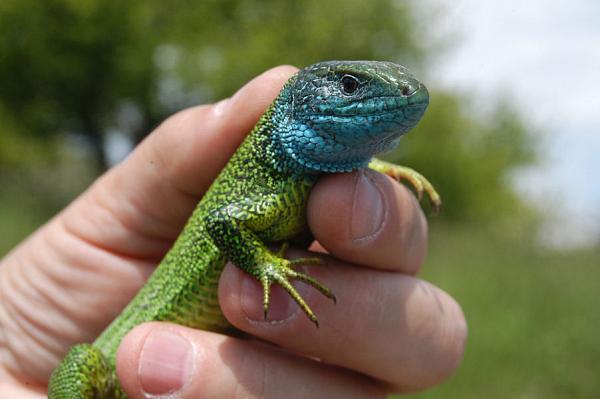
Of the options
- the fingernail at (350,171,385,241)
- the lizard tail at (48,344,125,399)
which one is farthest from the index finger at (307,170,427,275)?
the lizard tail at (48,344,125,399)

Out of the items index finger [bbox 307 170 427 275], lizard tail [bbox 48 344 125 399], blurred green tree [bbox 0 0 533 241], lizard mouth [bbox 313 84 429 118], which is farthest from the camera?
blurred green tree [bbox 0 0 533 241]

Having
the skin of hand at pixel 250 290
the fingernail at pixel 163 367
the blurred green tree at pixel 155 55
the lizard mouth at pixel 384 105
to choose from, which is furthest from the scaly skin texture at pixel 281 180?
the blurred green tree at pixel 155 55

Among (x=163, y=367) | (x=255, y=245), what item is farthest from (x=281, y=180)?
(x=163, y=367)

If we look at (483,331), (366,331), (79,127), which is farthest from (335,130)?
(79,127)

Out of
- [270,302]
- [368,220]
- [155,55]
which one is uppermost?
[155,55]

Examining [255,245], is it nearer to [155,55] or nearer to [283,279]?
[283,279]

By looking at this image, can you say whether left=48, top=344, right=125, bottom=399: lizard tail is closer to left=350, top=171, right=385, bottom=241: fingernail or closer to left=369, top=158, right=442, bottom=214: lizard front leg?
left=350, top=171, right=385, bottom=241: fingernail

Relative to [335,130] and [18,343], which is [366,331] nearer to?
[335,130]
